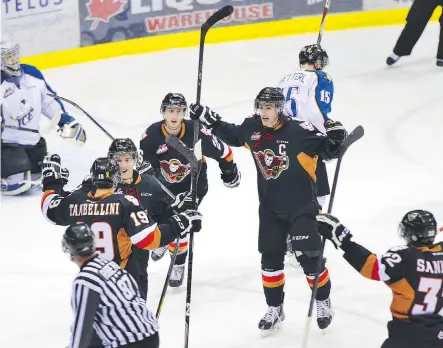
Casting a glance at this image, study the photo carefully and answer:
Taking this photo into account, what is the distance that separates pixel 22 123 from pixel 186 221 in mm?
3015

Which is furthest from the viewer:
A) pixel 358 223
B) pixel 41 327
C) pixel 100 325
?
pixel 358 223

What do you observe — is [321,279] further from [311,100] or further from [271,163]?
[311,100]

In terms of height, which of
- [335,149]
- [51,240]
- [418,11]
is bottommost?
[51,240]

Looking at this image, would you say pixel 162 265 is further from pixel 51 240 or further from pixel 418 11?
pixel 418 11

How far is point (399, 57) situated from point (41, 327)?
499cm

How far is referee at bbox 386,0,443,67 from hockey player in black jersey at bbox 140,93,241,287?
12.6 feet

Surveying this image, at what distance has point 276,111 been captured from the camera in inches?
203

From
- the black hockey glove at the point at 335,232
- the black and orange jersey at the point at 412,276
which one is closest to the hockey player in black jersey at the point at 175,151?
the black hockey glove at the point at 335,232

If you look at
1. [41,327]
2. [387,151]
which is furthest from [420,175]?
[41,327]

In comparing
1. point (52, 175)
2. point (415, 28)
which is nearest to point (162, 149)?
point (52, 175)

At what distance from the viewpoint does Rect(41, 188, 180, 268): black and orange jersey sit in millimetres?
4352

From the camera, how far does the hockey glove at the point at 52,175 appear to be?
477 centimetres

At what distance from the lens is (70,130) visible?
740 centimetres

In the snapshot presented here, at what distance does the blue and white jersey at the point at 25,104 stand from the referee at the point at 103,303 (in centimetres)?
347
